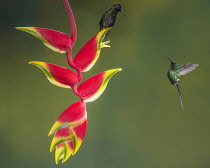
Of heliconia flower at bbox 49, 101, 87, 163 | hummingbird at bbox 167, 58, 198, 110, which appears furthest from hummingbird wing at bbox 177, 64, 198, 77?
heliconia flower at bbox 49, 101, 87, 163

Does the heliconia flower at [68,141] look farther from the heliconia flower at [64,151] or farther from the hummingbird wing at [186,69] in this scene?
the hummingbird wing at [186,69]

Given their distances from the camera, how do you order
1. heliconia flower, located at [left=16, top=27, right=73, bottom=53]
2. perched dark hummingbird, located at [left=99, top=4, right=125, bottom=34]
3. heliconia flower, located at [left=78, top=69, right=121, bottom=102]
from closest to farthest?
heliconia flower, located at [left=16, top=27, right=73, bottom=53] < heliconia flower, located at [left=78, top=69, right=121, bottom=102] < perched dark hummingbird, located at [left=99, top=4, right=125, bottom=34]

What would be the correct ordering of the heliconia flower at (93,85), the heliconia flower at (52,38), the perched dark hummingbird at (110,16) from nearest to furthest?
the heliconia flower at (52,38), the heliconia flower at (93,85), the perched dark hummingbird at (110,16)

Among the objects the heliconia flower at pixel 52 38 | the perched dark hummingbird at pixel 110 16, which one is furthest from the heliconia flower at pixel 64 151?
the perched dark hummingbird at pixel 110 16

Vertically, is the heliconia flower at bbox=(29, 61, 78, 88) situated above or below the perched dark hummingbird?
below

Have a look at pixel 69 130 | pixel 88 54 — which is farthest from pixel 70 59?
pixel 69 130

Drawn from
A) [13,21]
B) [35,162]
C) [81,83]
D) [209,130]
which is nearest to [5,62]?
[13,21]

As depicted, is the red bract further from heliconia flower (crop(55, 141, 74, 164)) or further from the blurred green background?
the blurred green background

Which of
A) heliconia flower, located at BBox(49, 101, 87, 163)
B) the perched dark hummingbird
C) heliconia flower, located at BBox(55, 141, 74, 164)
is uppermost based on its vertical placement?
the perched dark hummingbird
